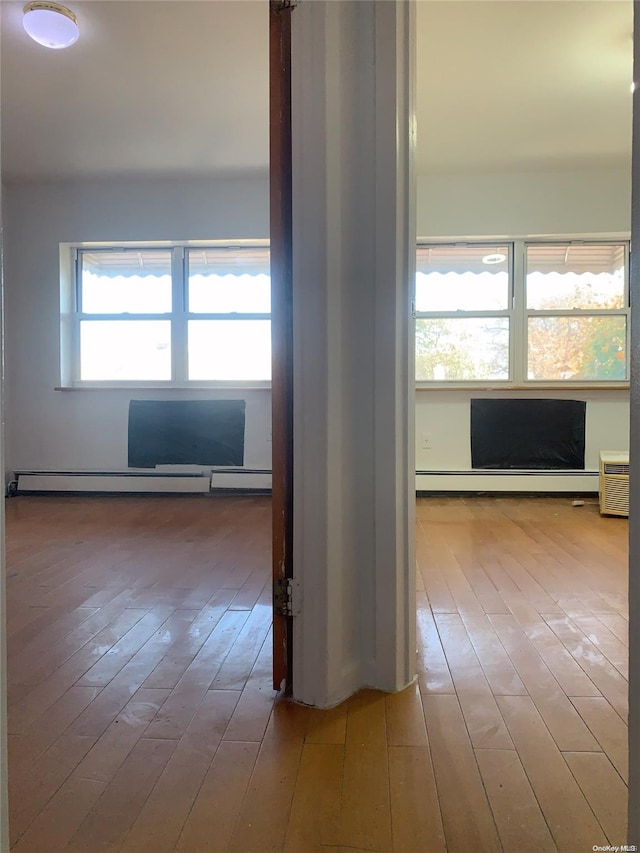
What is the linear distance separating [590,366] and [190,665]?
14.1 feet

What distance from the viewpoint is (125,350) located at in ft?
17.2

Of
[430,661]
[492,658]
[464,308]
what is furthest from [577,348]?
[430,661]

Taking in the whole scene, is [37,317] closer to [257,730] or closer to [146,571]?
[146,571]

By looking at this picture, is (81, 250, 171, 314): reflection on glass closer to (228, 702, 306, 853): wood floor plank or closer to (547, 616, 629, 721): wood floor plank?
(547, 616, 629, 721): wood floor plank

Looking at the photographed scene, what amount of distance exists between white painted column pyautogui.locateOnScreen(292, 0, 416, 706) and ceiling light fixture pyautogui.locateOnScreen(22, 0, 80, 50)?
188 cm

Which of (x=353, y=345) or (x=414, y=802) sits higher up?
(x=353, y=345)

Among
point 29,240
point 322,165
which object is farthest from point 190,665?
point 29,240

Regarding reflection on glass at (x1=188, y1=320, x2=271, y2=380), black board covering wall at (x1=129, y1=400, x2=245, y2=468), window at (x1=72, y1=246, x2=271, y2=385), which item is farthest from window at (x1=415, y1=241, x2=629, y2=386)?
black board covering wall at (x1=129, y1=400, x2=245, y2=468)

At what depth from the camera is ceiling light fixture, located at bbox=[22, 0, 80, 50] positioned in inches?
106

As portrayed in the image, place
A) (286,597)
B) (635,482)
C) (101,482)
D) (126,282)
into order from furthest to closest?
(126,282) < (101,482) < (286,597) < (635,482)

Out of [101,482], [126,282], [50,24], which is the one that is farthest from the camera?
[126,282]

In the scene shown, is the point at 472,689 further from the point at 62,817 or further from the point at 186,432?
the point at 186,432

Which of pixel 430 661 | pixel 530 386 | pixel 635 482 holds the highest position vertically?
pixel 530 386

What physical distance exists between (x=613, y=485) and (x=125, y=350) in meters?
4.22
